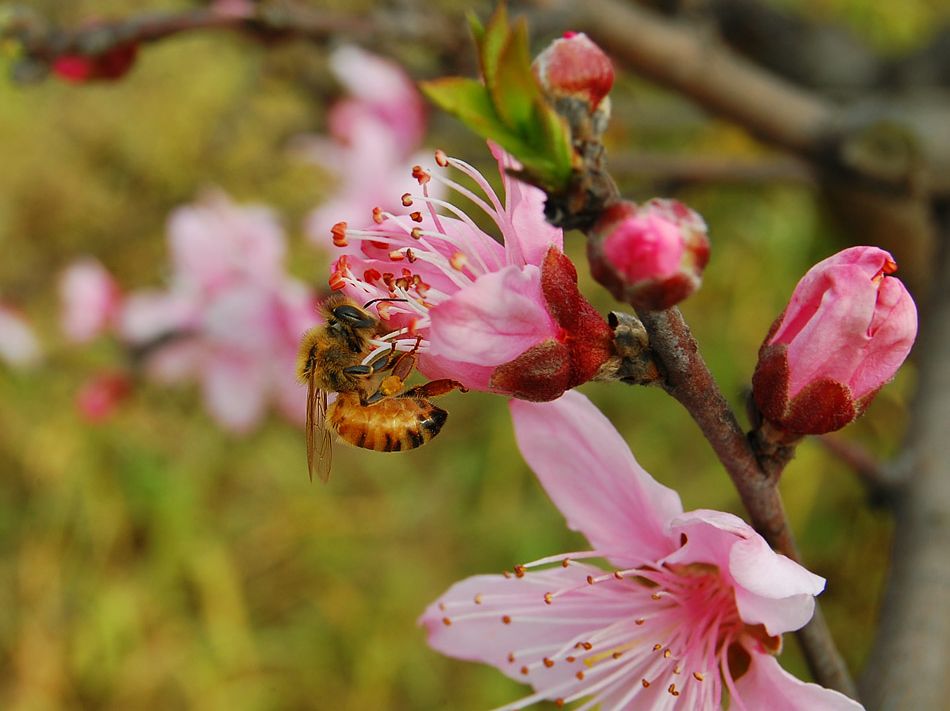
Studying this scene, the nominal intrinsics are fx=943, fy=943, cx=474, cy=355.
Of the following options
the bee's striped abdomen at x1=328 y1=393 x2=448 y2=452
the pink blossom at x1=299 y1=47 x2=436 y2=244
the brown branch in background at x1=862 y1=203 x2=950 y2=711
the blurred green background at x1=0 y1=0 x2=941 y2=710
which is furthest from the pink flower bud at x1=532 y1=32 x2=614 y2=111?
the blurred green background at x1=0 y1=0 x2=941 y2=710

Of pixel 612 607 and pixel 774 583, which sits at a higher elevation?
pixel 774 583

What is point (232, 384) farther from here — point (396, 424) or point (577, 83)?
point (577, 83)

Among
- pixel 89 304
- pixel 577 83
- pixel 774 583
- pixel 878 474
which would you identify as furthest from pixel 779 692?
pixel 89 304

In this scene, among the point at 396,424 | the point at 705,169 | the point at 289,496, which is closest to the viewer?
the point at 396,424

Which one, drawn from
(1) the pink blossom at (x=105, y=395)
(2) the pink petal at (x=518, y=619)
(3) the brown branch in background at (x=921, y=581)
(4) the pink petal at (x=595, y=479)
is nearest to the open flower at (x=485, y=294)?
(4) the pink petal at (x=595, y=479)

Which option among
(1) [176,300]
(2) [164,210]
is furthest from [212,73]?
(1) [176,300]

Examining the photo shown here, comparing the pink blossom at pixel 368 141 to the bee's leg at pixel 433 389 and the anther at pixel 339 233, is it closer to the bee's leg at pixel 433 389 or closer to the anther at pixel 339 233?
the bee's leg at pixel 433 389

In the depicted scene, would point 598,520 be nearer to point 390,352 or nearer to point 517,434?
point 517,434
